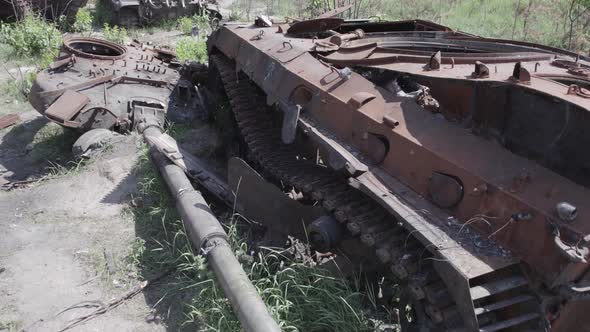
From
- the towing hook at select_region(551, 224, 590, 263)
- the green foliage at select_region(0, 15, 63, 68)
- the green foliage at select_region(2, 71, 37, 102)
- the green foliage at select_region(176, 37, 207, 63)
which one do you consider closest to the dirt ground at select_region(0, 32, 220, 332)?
the green foliage at select_region(2, 71, 37, 102)

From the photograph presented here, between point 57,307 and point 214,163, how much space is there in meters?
3.00

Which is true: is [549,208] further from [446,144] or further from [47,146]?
[47,146]

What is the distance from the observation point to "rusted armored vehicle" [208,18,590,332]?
3375 mm

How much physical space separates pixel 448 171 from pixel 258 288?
1821 millimetres

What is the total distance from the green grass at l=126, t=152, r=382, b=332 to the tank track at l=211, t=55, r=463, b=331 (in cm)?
54

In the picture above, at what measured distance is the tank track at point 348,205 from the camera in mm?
3652

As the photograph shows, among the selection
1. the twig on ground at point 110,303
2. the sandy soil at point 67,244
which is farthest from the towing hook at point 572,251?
the twig on ground at point 110,303

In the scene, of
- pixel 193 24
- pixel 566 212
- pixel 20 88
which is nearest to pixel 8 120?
pixel 20 88

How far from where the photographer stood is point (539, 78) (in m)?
3.84

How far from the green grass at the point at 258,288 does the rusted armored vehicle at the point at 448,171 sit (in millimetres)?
339

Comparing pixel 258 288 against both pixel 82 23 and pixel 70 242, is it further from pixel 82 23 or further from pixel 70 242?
pixel 82 23

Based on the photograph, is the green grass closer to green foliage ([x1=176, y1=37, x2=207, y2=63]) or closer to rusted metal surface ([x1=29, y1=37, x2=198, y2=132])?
rusted metal surface ([x1=29, y1=37, x2=198, y2=132])

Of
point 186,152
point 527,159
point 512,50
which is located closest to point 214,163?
point 186,152

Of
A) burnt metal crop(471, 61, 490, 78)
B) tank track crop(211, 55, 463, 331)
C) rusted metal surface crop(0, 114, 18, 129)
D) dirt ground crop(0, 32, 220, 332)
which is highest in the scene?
burnt metal crop(471, 61, 490, 78)
